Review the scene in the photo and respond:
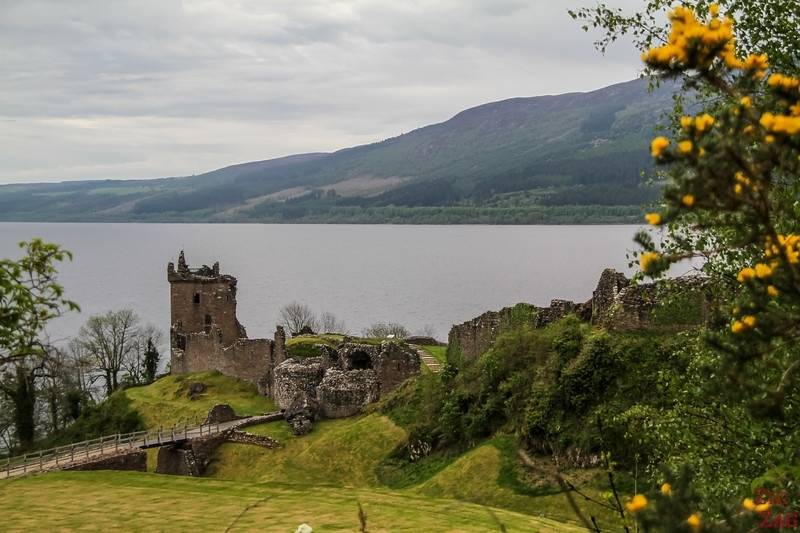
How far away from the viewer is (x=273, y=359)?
53625 mm

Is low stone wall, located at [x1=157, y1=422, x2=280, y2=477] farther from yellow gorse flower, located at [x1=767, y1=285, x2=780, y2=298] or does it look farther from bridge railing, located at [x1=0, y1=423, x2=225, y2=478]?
yellow gorse flower, located at [x1=767, y1=285, x2=780, y2=298]

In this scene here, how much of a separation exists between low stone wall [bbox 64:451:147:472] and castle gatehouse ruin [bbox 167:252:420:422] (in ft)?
23.7

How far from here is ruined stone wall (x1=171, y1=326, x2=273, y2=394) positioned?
177 ft

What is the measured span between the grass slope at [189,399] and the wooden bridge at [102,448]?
4521 mm

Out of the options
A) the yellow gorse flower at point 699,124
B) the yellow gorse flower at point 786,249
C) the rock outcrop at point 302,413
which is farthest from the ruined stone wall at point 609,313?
the yellow gorse flower at point 699,124

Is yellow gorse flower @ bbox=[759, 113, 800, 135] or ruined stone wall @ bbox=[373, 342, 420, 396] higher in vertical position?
yellow gorse flower @ bbox=[759, 113, 800, 135]

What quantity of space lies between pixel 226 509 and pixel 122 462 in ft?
57.2

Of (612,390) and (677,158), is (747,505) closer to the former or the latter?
(677,158)

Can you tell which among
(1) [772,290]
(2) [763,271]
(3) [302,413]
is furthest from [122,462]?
(2) [763,271]

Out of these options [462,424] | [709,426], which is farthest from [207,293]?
[709,426]

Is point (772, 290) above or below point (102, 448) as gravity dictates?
above

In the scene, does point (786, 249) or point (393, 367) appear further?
point (393, 367)

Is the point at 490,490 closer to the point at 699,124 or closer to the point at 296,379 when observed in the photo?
the point at 699,124

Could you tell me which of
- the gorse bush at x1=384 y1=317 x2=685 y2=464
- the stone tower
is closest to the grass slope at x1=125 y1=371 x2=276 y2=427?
the stone tower
